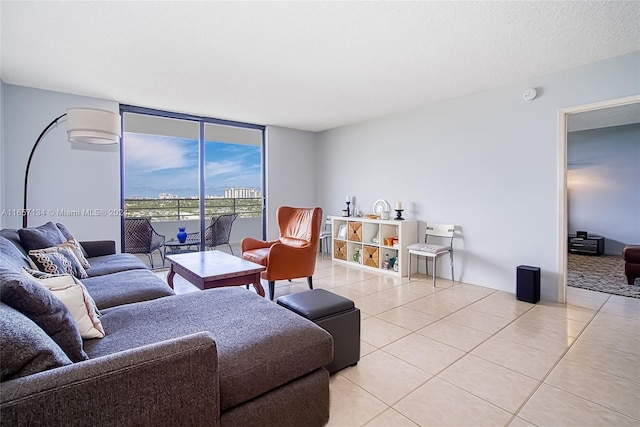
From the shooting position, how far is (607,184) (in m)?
6.00

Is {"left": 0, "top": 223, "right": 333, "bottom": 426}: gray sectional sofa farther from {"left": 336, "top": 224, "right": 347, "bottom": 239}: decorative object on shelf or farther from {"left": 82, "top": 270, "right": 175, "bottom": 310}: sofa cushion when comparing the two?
{"left": 336, "top": 224, "right": 347, "bottom": 239}: decorative object on shelf

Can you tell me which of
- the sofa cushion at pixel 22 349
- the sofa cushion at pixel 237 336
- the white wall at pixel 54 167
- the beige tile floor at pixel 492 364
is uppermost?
the white wall at pixel 54 167

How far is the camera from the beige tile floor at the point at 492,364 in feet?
5.46

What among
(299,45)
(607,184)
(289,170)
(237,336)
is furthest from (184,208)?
(607,184)

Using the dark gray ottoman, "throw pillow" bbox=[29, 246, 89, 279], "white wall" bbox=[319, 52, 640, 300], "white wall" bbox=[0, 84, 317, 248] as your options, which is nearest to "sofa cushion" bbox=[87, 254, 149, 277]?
"throw pillow" bbox=[29, 246, 89, 279]

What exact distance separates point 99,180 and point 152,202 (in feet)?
7.52

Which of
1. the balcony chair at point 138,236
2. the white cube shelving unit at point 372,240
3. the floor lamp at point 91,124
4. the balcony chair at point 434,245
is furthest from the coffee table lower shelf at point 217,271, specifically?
the white cube shelving unit at point 372,240

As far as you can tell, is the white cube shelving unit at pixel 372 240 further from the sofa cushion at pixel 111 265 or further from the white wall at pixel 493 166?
the sofa cushion at pixel 111 265

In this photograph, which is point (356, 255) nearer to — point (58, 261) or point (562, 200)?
point (562, 200)

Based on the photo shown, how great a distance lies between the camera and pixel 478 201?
4008mm

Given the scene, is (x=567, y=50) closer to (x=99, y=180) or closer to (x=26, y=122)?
(x=99, y=180)

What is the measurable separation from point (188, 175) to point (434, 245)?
18.6ft

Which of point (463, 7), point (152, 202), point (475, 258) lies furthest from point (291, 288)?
point (152, 202)

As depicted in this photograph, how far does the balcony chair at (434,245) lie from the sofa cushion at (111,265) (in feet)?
10.2
